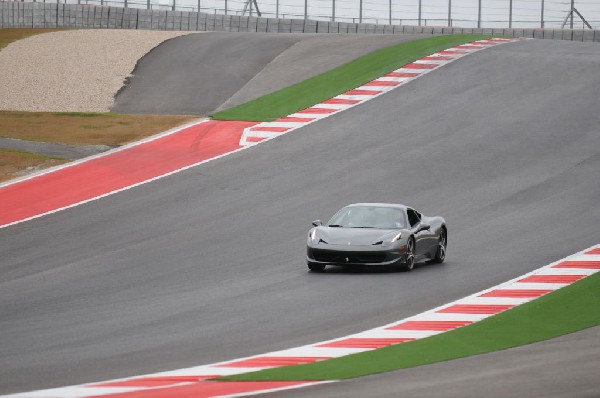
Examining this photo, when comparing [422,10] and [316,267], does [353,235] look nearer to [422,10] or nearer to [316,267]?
[316,267]

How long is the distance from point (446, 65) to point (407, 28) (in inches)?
644

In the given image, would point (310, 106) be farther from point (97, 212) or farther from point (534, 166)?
point (97, 212)

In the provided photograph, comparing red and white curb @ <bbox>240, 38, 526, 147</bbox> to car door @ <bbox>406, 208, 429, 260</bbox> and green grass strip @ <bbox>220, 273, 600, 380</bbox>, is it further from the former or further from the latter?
green grass strip @ <bbox>220, 273, 600, 380</bbox>

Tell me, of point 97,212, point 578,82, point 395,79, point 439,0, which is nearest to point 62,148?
point 97,212

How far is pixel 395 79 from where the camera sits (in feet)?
119

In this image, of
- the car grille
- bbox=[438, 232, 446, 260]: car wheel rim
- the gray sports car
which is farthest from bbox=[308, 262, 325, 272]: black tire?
bbox=[438, 232, 446, 260]: car wheel rim

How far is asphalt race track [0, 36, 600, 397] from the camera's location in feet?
41.4

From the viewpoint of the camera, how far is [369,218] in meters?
19.6

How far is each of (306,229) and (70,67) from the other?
20319mm

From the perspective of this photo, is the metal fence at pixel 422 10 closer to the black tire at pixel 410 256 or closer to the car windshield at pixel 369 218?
the car windshield at pixel 369 218

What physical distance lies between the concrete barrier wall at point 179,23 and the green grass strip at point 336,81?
10.2m

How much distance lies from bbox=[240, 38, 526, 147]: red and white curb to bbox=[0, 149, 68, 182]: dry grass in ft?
16.9

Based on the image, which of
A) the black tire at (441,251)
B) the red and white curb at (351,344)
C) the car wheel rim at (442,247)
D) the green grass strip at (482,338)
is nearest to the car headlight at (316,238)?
the black tire at (441,251)

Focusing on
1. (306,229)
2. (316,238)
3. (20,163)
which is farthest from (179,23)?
(316,238)
